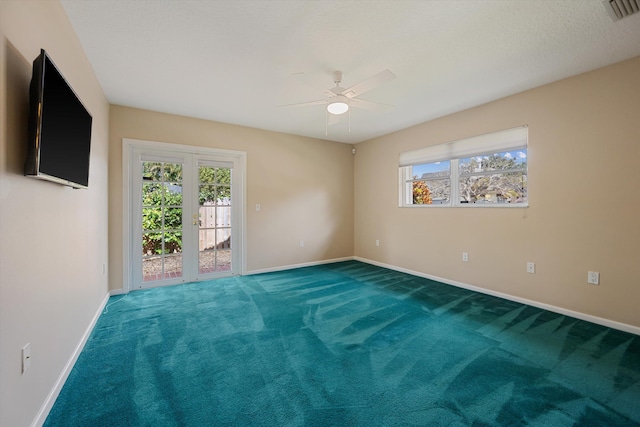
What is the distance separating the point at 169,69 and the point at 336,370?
127 inches

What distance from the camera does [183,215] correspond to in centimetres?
414

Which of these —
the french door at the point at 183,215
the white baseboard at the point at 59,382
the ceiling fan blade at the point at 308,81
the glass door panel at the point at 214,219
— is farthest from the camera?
the glass door panel at the point at 214,219

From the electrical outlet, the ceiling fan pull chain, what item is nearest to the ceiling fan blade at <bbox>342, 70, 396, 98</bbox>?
the ceiling fan pull chain

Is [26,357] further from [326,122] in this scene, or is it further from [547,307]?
[547,307]

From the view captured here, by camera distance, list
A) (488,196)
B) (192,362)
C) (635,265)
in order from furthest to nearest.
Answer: (488,196) < (635,265) < (192,362)

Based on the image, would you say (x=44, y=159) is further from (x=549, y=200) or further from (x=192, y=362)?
(x=549, y=200)

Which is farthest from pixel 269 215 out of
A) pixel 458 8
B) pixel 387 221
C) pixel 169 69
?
pixel 458 8

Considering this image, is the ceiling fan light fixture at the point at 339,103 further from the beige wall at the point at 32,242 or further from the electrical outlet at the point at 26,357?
the electrical outlet at the point at 26,357

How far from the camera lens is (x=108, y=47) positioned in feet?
7.80

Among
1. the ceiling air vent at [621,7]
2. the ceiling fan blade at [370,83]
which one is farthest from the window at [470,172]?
the ceiling fan blade at [370,83]

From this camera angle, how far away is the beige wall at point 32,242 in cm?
→ 121

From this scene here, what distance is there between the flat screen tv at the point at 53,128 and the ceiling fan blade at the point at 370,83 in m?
2.11

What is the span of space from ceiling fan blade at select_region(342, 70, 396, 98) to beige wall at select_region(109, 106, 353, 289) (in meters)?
2.46

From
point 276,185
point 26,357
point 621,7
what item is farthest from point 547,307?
point 26,357
